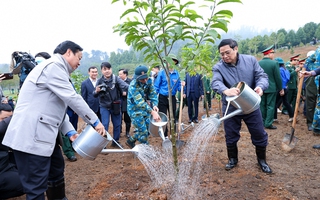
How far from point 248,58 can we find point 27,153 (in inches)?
106

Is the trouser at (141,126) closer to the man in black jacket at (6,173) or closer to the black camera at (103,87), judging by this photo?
the black camera at (103,87)

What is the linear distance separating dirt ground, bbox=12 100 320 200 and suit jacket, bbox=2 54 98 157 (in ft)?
3.76

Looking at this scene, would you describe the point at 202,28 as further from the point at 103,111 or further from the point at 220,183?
the point at 103,111

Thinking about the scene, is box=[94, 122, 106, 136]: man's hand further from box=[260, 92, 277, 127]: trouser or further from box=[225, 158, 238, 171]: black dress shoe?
box=[260, 92, 277, 127]: trouser

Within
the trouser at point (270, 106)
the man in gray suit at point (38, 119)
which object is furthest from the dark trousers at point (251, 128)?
the trouser at point (270, 106)

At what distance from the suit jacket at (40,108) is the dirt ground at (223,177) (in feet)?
3.76

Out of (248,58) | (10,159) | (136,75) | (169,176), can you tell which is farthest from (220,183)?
(10,159)

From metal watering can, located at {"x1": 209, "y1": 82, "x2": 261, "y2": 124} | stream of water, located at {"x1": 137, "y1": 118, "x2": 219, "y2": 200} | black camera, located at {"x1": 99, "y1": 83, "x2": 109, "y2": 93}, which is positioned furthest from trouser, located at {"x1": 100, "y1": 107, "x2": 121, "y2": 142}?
metal watering can, located at {"x1": 209, "y1": 82, "x2": 261, "y2": 124}

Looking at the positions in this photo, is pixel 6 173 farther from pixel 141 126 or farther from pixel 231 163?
pixel 231 163

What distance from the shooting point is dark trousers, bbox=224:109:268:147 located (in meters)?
2.83

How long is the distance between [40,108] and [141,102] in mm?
1885

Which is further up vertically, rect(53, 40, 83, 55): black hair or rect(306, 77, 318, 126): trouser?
rect(53, 40, 83, 55): black hair

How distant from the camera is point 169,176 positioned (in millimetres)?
2982

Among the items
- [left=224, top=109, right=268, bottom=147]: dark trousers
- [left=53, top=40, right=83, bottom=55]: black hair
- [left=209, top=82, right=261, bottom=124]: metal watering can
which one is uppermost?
[left=53, top=40, right=83, bottom=55]: black hair
